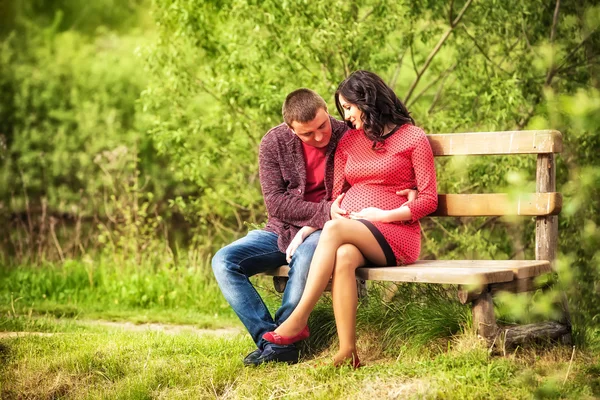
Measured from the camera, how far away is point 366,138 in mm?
4441

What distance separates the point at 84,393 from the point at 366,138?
190 cm

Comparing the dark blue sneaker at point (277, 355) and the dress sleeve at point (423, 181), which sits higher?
the dress sleeve at point (423, 181)

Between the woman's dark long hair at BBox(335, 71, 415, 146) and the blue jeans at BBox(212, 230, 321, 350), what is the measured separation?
612mm

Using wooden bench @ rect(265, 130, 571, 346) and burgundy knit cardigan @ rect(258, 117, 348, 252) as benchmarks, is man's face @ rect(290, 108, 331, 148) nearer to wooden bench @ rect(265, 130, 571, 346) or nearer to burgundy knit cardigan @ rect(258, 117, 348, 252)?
burgundy knit cardigan @ rect(258, 117, 348, 252)

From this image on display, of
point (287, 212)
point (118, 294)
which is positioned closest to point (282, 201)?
point (287, 212)

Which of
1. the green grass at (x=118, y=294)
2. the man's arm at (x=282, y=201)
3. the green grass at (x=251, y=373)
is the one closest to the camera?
the green grass at (x=251, y=373)

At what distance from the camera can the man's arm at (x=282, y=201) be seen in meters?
4.45

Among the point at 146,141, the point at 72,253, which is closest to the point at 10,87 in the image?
the point at 146,141

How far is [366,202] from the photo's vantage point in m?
4.32

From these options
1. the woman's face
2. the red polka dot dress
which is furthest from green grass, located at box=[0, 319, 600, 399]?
the woman's face

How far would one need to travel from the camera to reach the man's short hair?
169 inches

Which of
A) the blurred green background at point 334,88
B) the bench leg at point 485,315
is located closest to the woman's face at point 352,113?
the bench leg at point 485,315

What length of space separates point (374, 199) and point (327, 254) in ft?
1.67

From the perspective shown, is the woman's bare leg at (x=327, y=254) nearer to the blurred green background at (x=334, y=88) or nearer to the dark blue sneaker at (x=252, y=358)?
the dark blue sneaker at (x=252, y=358)
